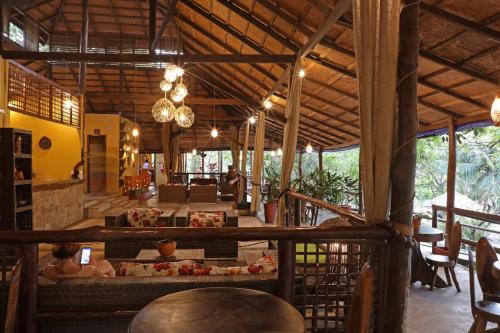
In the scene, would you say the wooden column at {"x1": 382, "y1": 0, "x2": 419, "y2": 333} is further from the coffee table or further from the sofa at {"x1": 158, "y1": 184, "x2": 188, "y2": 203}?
the sofa at {"x1": 158, "y1": 184, "x2": 188, "y2": 203}

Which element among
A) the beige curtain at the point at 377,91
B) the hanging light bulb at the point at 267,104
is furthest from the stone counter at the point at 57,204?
the beige curtain at the point at 377,91

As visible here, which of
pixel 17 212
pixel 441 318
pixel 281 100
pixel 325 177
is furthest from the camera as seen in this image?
pixel 281 100

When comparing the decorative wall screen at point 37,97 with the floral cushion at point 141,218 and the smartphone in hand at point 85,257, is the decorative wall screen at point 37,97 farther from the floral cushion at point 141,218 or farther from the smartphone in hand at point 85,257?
the smartphone in hand at point 85,257

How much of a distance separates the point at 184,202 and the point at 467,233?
878 cm

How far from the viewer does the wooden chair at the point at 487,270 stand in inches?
111

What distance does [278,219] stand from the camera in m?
5.43

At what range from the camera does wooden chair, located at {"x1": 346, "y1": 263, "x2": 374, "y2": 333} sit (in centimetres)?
131

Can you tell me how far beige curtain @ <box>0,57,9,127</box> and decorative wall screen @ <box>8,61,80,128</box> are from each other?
17cm

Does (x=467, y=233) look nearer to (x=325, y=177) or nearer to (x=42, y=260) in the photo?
(x=325, y=177)

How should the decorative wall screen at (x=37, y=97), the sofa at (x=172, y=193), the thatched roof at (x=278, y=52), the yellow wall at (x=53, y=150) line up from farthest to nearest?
the sofa at (x=172, y=193) < the yellow wall at (x=53, y=150) < the decorative wall screen at (x=37, y=97) < the thatched roof at (x=278, y=52)

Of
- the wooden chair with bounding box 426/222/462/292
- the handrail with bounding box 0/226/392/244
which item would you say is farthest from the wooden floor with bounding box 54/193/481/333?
the handrail with bounding box 0/226/392/244

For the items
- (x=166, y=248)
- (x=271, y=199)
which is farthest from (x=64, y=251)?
(x=271, y=199)

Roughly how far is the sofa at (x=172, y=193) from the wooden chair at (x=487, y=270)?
8.99 metres

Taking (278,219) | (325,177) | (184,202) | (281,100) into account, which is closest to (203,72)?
(281,100)
